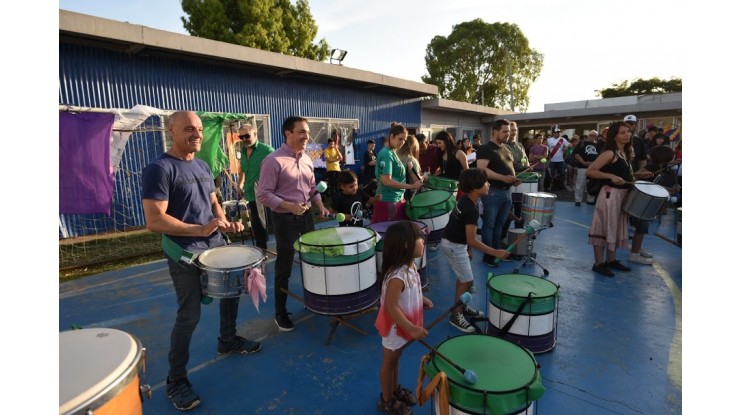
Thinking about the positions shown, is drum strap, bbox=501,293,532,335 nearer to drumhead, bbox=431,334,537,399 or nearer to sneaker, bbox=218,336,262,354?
drumhead, bbox=431,334,537,399

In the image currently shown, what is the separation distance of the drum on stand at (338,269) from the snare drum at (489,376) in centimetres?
103

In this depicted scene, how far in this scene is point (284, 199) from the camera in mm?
3494

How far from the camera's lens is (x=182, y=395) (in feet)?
8.77

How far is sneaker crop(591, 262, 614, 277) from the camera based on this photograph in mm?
4977

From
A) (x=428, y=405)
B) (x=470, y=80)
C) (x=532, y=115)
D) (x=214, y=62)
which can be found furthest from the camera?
(x=470, y=80)

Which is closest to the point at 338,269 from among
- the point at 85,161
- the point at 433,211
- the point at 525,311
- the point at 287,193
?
the point at 287,193

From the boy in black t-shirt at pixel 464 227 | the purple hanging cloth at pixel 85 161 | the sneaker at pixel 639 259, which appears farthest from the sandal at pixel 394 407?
the purple hanging cloth at pixel 85 161

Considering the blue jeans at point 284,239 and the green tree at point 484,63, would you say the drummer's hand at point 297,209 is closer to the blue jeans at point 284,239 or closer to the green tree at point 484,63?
the blue jeans at point 284,239

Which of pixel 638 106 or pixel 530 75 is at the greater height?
pixel 530 75

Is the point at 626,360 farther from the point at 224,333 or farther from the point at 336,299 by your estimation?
the point at 224,333

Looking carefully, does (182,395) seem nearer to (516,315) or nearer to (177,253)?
(177,253)

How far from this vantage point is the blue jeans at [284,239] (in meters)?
3.53

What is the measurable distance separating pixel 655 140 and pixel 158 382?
1132 cm

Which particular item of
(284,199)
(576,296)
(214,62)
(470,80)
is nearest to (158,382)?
(284,199)
